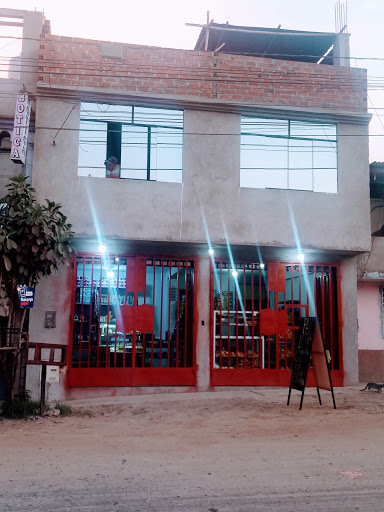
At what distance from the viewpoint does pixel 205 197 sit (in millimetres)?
11461

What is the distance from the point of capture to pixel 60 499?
486 cm

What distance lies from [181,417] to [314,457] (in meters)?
3.17

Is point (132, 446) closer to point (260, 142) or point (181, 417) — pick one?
point (181, 417)

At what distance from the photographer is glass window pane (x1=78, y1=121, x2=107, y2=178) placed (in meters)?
11.3

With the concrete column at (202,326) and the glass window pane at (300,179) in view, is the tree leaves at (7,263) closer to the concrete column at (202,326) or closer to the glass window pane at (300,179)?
the concrete column at (202,326)

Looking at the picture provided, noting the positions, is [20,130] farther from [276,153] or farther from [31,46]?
[276,153]

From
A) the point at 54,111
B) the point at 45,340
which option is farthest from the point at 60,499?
the point at 54,111

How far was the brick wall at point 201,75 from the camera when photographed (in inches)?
448

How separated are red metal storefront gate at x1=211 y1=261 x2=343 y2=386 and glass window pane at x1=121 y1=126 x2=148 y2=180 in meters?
2.82

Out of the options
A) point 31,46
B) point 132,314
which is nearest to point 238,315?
point 132,314

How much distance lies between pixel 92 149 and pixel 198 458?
24.3 feet

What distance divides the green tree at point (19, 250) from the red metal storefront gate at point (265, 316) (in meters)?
3.92

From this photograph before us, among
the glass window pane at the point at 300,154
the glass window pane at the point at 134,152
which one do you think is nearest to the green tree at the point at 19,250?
the glass window pane at the point at 134,152

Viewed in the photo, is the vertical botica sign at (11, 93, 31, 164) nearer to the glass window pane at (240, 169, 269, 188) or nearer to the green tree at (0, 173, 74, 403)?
the green tree at (0, 173, 74, 403)
